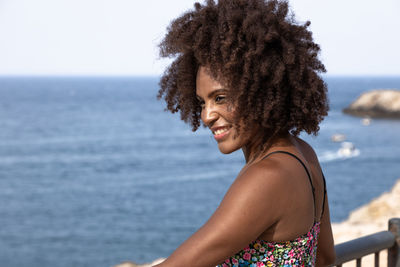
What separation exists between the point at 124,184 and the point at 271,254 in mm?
52710

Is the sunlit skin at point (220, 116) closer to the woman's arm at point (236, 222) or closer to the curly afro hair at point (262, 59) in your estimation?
the curly afro hair at point (262, 59)

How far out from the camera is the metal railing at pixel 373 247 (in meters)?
2.75

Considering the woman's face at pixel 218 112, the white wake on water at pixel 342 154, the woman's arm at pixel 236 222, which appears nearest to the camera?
the woman's arm at pixel 236 222

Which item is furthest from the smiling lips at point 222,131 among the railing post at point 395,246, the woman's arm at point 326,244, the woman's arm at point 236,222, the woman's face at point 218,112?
the railing post at point 395,246

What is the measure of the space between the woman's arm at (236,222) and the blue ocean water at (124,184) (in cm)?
3252

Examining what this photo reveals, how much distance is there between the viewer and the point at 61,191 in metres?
52.1

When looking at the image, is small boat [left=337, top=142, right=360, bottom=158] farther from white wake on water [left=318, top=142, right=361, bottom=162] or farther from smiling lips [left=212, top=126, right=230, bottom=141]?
smiling lips [left=212, top=126, right=230, bottom=141]

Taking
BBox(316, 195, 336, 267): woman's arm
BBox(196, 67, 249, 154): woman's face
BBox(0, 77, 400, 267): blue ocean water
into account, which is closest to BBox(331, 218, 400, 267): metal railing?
BBox(316, 195, 336, 267): woman's arm

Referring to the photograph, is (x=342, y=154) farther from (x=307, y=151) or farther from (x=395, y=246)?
(x=307, y=151)

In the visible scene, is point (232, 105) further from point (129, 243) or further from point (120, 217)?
point (120, 217)

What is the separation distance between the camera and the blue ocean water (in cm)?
3756

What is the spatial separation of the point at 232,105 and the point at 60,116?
4498 inches

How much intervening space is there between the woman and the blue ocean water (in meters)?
32.3

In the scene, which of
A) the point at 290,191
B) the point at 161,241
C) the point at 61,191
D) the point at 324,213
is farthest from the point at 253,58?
the point at 61,191
